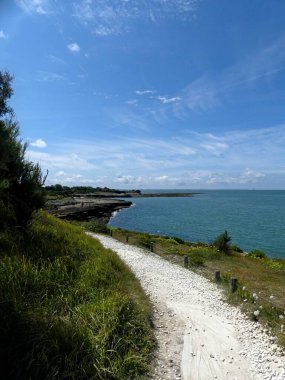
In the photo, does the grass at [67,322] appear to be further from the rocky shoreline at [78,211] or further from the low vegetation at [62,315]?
the rocky shoreline at [78,211]

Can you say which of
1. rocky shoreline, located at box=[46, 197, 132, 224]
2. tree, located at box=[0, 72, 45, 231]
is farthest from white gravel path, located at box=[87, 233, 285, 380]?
rocky shoreline, located at box=[46, 197, 132, 224]

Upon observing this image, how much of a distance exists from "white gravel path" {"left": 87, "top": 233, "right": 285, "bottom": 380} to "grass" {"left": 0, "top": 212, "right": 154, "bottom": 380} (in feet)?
1.73

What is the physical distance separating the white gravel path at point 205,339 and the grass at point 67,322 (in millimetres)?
528

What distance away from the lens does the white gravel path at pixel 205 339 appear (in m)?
6.32

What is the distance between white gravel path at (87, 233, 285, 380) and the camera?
20.7 feet

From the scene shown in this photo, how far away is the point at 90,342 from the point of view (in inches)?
237

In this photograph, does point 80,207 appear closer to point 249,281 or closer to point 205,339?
point 249,281

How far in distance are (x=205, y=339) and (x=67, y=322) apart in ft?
11.6

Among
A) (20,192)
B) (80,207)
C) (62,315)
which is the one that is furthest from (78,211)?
(62,315)

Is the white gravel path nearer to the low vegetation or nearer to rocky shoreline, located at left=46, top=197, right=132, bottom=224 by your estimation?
the low vegetation

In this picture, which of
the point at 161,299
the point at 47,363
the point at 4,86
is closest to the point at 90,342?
the point at 47,363

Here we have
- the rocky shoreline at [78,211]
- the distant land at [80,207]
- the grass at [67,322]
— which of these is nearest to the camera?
the grass at [67,322]

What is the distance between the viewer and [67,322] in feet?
21.1

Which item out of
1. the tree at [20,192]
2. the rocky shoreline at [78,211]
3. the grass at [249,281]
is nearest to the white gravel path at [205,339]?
the grass at [249,281]
